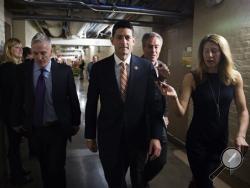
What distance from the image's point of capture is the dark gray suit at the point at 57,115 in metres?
Result: 2.30

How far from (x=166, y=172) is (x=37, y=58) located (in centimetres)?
221

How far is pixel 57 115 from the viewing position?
7.55 ft

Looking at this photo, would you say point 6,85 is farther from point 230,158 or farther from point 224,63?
point 230,158

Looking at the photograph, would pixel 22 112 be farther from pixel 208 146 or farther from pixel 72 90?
pixel 208 146

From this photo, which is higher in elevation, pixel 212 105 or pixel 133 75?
pixel 133 75

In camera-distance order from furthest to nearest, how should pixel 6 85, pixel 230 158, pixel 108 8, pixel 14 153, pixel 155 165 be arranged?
pixel 108 8 → pixel 14 153 → pixel 6 85 → pixel 155 165 → pixel 230 158

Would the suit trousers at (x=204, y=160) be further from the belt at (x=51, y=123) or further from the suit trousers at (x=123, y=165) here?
the belt at (x=51, y=123)

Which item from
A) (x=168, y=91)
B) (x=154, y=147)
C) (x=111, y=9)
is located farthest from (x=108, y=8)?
(x=154, y=147)

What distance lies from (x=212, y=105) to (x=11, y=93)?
2.01 metres

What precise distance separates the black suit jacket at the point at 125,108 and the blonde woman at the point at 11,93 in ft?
3.79

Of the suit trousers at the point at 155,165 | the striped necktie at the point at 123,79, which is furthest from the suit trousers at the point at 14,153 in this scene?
the striped necktie at the point at 123,79

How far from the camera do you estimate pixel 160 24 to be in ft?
16.9

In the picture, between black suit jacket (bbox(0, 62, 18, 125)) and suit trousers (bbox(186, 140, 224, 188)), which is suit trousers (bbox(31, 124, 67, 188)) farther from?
suit trousers (bbox(186, 140, 224, 188))

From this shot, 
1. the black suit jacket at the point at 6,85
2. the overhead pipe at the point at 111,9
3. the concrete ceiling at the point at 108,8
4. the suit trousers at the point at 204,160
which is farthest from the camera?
the concrete ceiling at the point at 108,8
